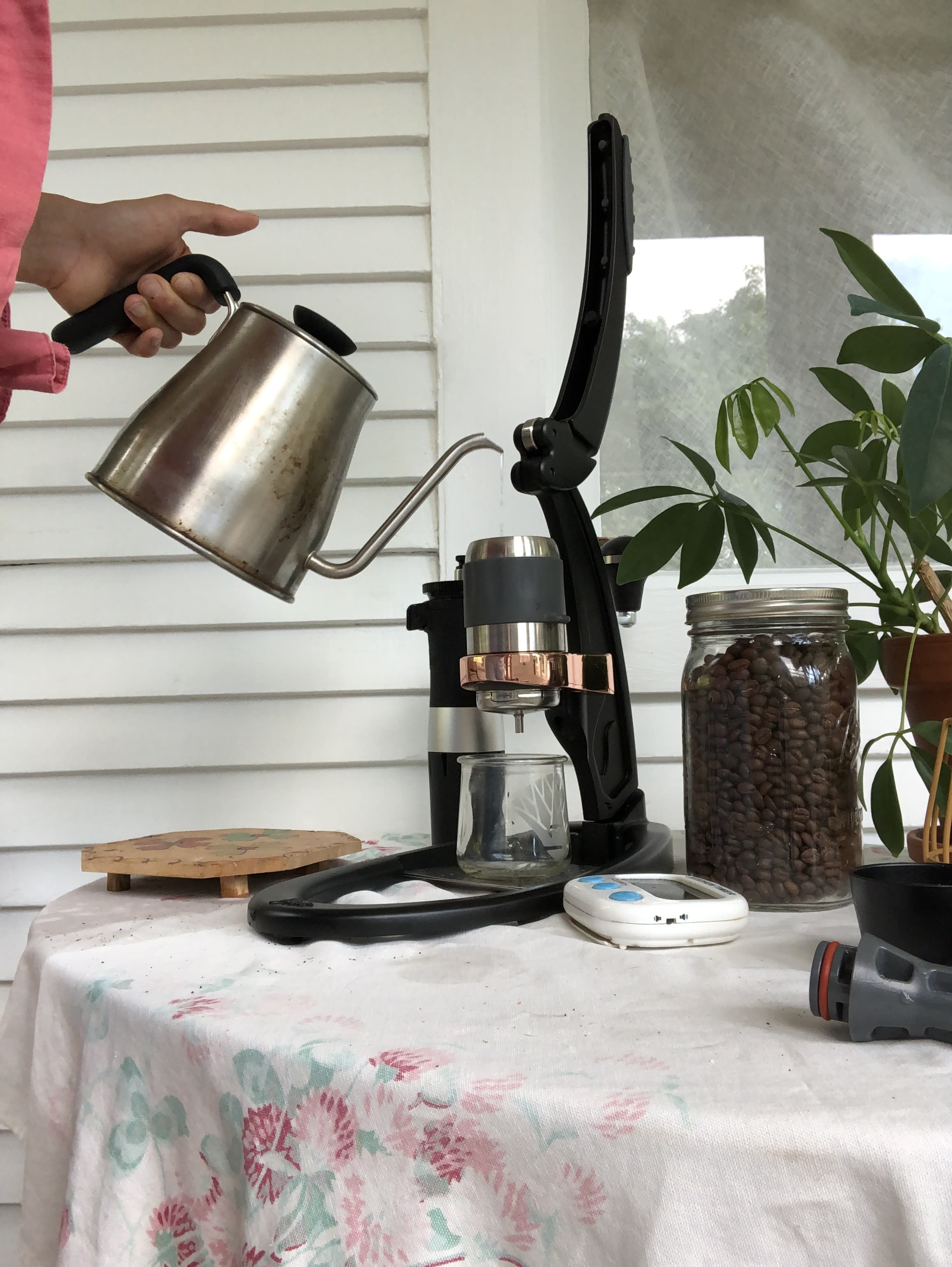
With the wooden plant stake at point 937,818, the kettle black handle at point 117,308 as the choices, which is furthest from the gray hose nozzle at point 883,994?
the kettle black handle at point 117,308

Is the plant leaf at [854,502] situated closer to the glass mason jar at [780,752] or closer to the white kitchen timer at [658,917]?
the glass mason jar at [780,752]

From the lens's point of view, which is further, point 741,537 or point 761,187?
point 761,187

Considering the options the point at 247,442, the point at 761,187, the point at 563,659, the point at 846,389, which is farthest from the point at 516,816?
the point at 761,187

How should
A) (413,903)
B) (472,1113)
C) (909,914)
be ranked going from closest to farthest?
1. (472,1113)
2. (909,914)
3. (413,903)

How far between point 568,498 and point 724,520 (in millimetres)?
138

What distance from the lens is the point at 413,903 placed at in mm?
618

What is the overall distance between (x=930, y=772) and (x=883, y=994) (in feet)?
1.19

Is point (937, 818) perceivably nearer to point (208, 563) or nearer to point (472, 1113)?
point (472, 1113)

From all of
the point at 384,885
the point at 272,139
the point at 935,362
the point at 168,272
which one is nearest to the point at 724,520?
the point at 935,362

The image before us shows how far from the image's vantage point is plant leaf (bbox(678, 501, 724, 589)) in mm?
827

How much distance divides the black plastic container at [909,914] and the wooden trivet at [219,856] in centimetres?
48

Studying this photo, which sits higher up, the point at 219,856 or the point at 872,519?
the point at 872,519

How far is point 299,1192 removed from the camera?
1.32 feet

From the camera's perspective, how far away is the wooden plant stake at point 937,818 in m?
0.66
